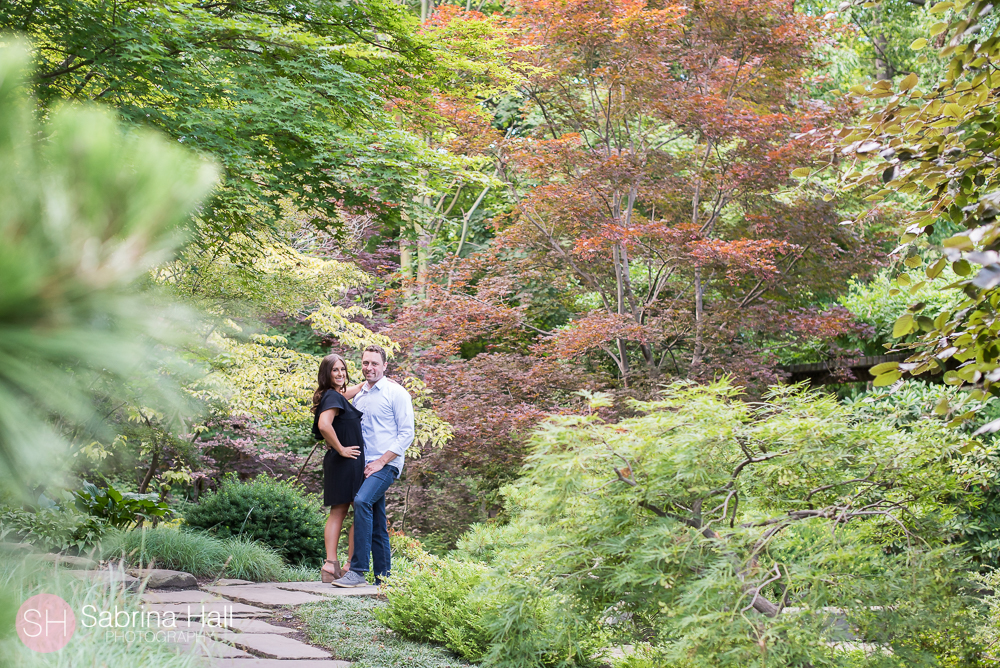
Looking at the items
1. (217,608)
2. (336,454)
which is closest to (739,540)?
(217,608)

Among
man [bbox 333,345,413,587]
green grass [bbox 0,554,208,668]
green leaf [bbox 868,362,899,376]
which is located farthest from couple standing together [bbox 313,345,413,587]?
green leaf [bbox 868,362,899,376]

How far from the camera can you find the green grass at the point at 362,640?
3441 millimetres

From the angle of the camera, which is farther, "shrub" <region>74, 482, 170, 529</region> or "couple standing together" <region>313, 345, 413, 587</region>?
"shrub" <region>74, 482, 170, 529</region>

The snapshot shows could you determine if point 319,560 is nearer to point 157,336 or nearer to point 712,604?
point 712,604

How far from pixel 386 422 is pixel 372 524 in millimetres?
730

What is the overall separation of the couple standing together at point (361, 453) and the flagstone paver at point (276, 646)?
5.33ft

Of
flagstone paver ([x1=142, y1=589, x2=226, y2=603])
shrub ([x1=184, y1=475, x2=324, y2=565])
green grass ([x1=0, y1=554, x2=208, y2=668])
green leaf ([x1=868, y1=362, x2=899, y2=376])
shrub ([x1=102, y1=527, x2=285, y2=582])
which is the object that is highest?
green leaf ([x1=868, y1=362, x2=899, y2=376])

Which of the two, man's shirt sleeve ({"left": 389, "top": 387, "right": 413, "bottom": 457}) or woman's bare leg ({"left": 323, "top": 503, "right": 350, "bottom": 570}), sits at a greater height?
man's shirt sleeve ({"left": 389, "top": 387, "right": 413, "bottom": 457})

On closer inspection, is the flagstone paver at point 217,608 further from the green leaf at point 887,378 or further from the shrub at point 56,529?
the green leaf at point 887,378

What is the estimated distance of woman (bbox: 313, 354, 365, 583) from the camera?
17.5ft

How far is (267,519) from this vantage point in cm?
716

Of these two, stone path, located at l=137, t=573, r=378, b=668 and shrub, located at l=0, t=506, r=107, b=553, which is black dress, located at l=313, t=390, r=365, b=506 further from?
shrub, located at l=0, t=506, r=107, b=553

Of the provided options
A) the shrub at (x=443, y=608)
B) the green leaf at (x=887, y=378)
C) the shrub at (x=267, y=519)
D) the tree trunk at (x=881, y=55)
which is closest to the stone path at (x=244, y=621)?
the shrub at (x=443, y=608)

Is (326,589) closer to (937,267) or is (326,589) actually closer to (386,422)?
(386,422)
